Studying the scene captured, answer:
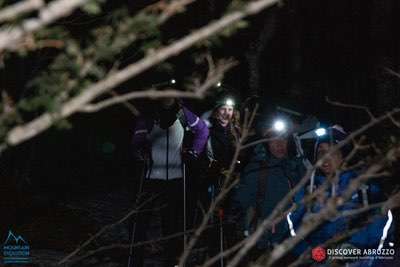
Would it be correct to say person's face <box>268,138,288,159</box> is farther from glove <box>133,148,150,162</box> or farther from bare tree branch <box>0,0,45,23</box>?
bare tree branch <box>0,0,45,23</box>

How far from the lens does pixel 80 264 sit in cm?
686

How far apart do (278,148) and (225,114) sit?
1.81m

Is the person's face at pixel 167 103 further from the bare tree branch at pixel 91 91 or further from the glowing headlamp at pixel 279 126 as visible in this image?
the bare tree branch at pixel 91 91

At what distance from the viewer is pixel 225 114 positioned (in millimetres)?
7746

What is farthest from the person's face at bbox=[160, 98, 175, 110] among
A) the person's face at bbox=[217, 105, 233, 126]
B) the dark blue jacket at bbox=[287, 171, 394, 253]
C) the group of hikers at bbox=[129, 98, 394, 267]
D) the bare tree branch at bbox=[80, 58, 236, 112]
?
the bare tree branch at bbox=[80, 58, 236, 112]

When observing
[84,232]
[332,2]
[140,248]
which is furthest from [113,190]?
[332,2]

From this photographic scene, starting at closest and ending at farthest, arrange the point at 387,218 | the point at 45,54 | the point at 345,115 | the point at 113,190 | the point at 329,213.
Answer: the point at 329,213 < the point at 387,218 < the point at 45,54 < the point at 113,190 < the point at 345,115

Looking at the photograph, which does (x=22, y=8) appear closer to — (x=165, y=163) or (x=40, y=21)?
(x=40, y=21)

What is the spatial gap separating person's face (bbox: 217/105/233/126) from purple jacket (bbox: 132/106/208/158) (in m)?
1.09

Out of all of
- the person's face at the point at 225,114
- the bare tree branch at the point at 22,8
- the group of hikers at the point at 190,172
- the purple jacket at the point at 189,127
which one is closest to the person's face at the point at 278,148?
the group of hikers at the point at 190,172

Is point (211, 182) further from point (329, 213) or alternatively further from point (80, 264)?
point (329, 213)

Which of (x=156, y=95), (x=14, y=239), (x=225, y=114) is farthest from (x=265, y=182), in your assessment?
(x=14, y=239)

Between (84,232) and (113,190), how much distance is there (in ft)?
11.5

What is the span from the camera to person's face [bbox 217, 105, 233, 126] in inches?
303
